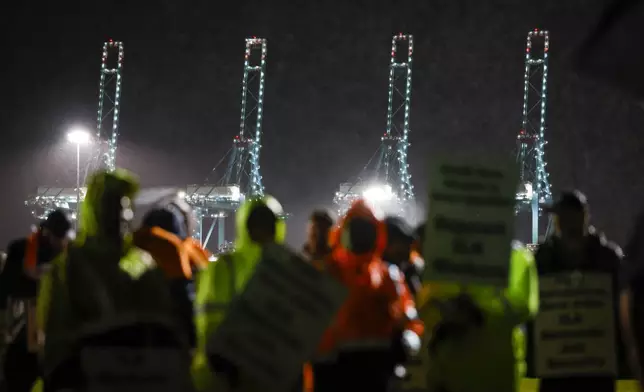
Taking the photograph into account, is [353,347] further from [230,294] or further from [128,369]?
[128,369]

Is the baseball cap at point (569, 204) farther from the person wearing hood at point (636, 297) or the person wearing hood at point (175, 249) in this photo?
the person wearing hood at point (636, 297)

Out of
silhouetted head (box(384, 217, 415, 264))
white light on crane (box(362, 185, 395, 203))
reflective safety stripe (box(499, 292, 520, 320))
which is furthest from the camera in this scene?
white light on crane (box(362, 185, 395, 203))

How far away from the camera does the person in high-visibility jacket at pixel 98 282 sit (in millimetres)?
3051

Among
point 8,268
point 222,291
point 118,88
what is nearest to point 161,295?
point 222,291

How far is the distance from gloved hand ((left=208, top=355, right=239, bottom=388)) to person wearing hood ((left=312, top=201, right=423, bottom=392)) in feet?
2.24

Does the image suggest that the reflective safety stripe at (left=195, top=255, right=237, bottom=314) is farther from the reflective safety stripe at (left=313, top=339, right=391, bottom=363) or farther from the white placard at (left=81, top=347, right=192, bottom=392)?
the white placard at (left=81, top=347, right=192, bottom=392)

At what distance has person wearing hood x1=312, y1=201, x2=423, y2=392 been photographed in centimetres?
411

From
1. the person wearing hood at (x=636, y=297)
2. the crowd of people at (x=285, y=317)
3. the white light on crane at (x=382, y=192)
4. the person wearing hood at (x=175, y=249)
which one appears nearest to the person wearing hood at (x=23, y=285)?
Answer: the crowd of people at (x=285, y=317)

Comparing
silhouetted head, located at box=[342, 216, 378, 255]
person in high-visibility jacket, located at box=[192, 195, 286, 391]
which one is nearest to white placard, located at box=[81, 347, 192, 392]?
person in high-visibility jacket, located at box=[192, 195, 286, 391]

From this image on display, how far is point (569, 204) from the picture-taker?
13.4 feet

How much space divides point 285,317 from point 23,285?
2.90 m

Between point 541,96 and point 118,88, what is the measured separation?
23.7 metres

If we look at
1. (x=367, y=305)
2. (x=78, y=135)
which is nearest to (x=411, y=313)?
(x=367, y=305)

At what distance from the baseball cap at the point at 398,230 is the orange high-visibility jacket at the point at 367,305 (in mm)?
1073
